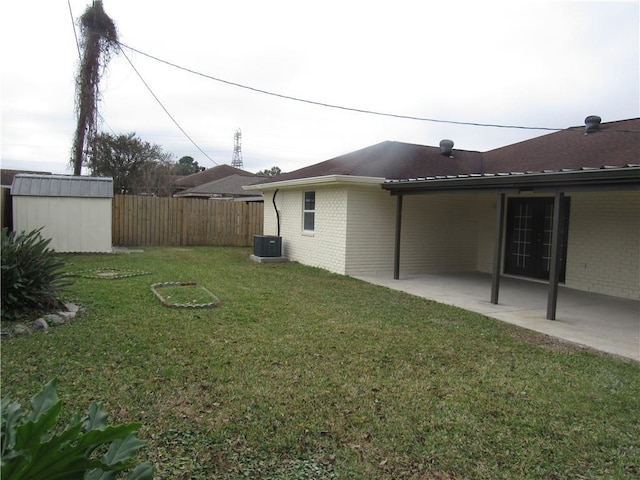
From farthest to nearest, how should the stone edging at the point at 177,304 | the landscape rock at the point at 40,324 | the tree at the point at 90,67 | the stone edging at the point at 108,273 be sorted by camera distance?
the tree at the point at 90,67, the stone edging at the point at 108,273, the stone edging at the point at 177,304, the landscape rock at the point at 40,324

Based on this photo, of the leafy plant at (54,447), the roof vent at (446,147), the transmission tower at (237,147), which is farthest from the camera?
the transmission tower at (237,147)

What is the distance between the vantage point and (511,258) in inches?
459

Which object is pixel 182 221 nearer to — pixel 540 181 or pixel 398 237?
pixel 398 237

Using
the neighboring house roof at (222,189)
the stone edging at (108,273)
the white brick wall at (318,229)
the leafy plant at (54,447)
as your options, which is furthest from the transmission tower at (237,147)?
the leafy plant at (54,447)

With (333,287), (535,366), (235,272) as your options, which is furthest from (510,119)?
A: (535,366)

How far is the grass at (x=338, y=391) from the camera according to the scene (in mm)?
2936

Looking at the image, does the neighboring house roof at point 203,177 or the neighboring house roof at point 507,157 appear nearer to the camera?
the neighboring house roof at point 507,157

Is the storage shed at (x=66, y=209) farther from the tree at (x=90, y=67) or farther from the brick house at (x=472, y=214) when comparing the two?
the brick house at (x=472, y=214)

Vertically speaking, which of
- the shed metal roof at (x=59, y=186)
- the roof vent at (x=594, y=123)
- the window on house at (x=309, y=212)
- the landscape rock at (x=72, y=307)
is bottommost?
the landscape rock at (x=72, y=307)

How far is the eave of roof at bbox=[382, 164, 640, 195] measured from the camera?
6.00 meters

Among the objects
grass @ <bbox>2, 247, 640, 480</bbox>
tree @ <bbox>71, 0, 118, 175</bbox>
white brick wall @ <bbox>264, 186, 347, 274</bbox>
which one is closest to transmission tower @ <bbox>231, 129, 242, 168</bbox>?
tree @ <bbox>71, 0, 118, 175</bbox>

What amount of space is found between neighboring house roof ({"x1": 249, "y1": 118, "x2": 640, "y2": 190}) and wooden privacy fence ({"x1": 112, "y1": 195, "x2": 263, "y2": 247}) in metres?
3.75

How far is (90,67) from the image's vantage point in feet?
51.4

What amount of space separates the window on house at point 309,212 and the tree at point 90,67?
8814 mm
